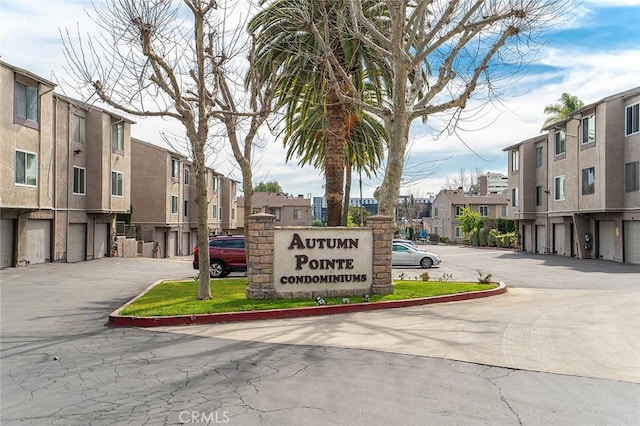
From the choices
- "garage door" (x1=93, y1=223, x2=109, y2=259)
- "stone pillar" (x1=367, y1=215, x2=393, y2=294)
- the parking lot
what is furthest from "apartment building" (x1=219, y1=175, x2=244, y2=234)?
the parking lot

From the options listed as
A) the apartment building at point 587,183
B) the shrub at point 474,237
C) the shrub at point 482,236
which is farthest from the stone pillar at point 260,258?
the shrub at point 474,237

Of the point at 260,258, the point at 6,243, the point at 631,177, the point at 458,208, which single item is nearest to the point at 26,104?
the point at 6,243

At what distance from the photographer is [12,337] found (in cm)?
967

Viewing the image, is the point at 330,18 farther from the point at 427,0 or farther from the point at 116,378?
the point at 116,378

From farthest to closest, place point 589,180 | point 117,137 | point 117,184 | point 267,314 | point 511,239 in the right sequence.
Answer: point 511,239 → point 117,137 → point 117,184 → point 589,180 → point 267,314

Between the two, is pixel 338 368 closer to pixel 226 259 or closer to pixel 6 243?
pixel 226 259

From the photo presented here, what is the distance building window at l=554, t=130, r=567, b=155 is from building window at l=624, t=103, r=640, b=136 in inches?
266

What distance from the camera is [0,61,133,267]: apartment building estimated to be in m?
25.0

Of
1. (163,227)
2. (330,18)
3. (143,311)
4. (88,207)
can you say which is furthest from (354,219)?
(143,311)

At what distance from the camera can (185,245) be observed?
A: 53594 millimetres

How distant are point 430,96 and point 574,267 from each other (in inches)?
579

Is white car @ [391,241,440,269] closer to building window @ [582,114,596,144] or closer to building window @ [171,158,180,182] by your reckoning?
building window @ [582,114,596,144]

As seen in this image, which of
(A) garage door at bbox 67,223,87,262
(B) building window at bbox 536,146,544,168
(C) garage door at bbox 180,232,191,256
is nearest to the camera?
(A) garage door at bbox 67,223,87,262

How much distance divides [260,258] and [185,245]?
1632 inches
